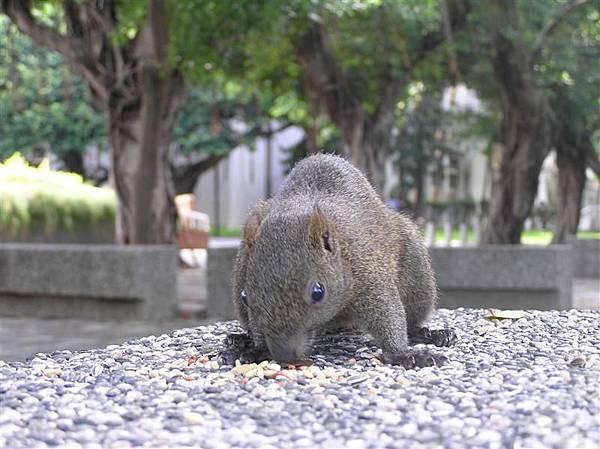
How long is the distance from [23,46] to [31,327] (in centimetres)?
→ 1802

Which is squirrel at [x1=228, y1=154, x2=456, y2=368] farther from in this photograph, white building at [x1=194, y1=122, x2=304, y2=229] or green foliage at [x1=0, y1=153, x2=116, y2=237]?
white building at [x1=194, y1=122, x2=304, y2=229]

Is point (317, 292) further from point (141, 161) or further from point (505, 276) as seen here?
point (141, 161)

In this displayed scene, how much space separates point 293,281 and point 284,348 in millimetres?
262

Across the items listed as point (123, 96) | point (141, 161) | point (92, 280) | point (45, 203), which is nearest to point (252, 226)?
point (92, 280)

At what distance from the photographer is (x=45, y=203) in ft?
43.6

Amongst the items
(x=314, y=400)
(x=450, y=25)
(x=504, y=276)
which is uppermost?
(x=450, y=25)

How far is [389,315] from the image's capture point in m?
3.68

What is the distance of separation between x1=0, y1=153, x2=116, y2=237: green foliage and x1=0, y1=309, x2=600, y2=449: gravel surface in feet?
30.5

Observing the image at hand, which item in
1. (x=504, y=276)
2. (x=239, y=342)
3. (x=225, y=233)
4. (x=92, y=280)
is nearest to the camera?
(x=239, y=342)

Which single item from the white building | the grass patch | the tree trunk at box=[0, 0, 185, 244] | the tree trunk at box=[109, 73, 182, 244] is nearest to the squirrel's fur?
the tree trunk at box=[109, 73, 182, 244]

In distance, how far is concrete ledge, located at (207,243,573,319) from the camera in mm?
9812

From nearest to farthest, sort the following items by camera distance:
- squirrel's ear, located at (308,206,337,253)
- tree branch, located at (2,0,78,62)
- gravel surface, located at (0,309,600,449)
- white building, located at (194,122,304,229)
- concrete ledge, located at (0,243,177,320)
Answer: gravel surface, located at (0,309,600,449) → squirrel's ear, located at (308,206,337,253) → concrete ledge, located at (0,243,177,320) → tree branch, located at (2,0,78,62) → white building, located at (194,122,304,229)

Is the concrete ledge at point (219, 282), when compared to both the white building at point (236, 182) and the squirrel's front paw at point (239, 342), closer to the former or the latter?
the squirrel's front paw at point (239, 342)

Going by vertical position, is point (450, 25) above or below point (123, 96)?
above
